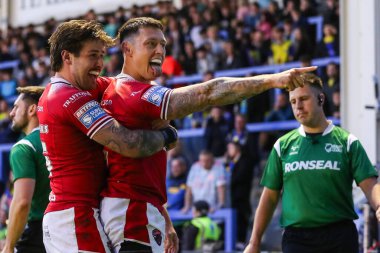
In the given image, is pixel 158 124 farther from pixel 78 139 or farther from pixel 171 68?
pixel 171 68

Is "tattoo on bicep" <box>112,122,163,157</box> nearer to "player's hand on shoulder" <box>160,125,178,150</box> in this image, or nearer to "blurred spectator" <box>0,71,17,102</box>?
"player's hand on shoulder" <box>160,125,178,150</box>

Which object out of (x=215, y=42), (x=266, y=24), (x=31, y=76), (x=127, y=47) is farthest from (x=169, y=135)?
(x=31, y=76)

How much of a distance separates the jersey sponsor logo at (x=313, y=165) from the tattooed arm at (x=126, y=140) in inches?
79.3

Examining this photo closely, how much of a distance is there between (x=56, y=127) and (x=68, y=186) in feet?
1.15

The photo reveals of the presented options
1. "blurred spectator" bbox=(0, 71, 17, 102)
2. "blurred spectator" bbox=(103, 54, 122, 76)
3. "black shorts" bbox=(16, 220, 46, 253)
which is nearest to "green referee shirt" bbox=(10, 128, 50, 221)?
"black shorts" bbox=(16, 220, 46, 253)

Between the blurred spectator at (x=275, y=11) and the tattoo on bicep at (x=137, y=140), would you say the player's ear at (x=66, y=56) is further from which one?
the blurred spectator at (x=275, y=11)

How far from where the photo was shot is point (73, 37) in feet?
17.9

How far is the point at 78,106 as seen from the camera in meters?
5.22

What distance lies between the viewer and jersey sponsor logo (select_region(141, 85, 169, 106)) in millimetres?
5113

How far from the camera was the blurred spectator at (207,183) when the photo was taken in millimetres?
13391

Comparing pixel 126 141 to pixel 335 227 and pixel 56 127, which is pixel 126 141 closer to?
pixel 56 127

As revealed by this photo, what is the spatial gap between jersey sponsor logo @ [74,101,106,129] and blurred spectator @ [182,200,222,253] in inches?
295

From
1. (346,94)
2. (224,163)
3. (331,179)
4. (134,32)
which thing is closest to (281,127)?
(224,163)

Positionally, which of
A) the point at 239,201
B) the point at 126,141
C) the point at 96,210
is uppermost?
the point at 126,141
